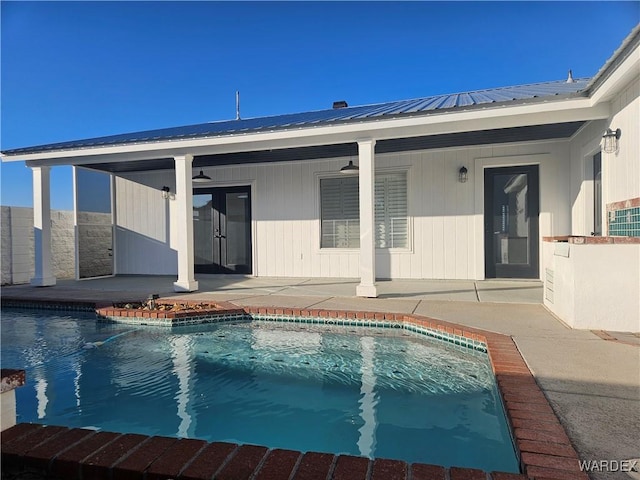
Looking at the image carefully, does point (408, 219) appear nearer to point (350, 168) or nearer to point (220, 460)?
point (350, 168)

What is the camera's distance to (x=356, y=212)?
854 cm

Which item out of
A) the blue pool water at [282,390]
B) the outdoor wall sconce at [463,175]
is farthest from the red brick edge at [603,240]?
the outdoor wall sconce at [463,175]

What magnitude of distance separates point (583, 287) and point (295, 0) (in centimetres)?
745

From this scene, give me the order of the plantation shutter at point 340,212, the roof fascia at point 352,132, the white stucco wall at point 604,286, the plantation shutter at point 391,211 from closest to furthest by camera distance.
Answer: the white stucco wall at point 604,286, the roof fascia at point 352,132, the plantation shutter at point 391,211, the plantation shutter at point 340,212

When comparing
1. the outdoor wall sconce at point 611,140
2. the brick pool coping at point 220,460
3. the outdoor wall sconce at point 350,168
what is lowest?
the brick pool coping at point 220,460

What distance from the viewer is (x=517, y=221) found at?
748 centimetres

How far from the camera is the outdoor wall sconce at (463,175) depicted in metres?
7.64

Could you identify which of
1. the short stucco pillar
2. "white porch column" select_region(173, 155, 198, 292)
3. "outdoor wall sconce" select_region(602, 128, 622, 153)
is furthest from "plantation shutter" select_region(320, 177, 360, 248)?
the short stucco pillar

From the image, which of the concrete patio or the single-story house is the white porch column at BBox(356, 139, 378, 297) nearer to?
the single-story house

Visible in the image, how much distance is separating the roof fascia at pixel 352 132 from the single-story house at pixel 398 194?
0.06 feet

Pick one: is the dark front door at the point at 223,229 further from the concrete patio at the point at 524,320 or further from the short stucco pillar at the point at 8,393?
the short stucco pillar at the point at 8,393

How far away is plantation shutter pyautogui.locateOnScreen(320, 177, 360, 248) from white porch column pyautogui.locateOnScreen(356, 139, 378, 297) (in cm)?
244

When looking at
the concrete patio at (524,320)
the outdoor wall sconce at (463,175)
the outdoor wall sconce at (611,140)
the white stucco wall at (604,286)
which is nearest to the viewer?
the concrete patio at (524,320)

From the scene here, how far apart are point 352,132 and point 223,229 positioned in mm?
4911
